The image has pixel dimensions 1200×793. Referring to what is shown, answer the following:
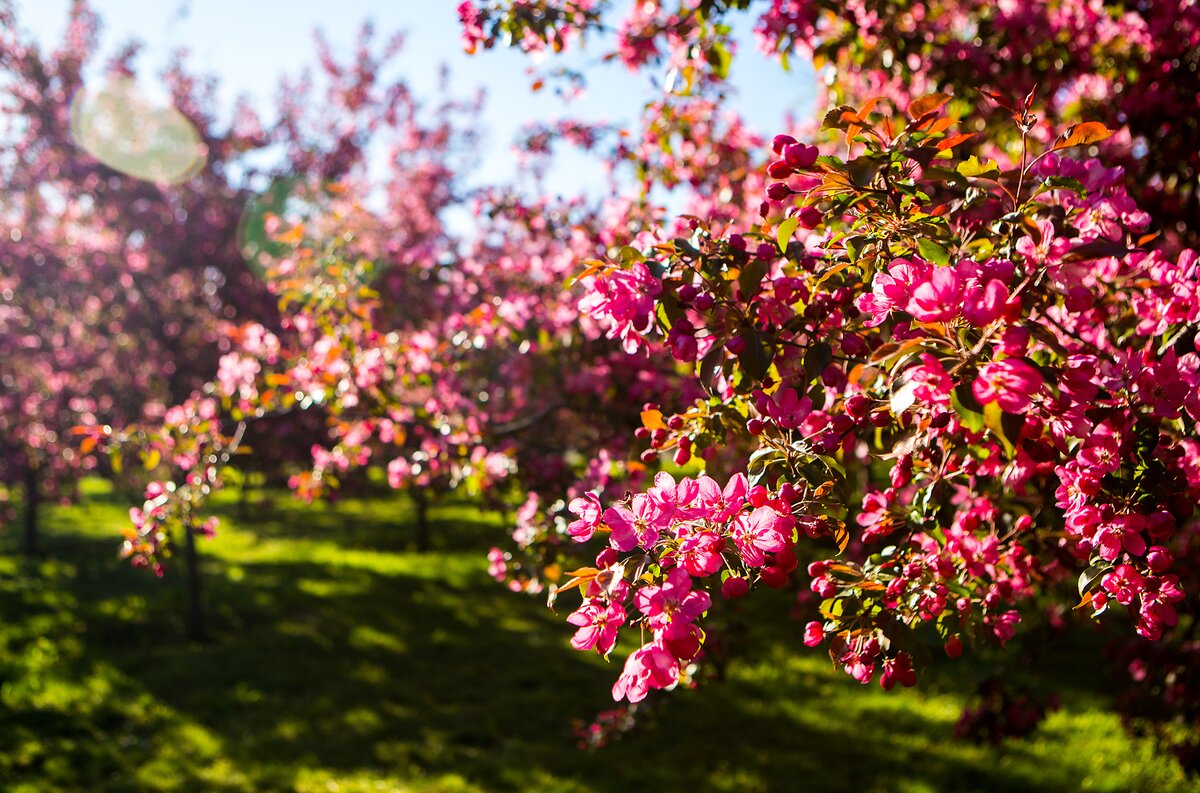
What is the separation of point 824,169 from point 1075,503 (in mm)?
733

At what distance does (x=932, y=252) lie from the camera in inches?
61.1

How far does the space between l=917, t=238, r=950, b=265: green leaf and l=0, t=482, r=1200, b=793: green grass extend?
8.65ft

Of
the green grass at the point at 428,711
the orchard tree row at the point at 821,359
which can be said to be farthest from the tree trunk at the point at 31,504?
the orchard tree row at the point at 821,359

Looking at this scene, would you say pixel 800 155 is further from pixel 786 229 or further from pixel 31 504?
pixel 31 504

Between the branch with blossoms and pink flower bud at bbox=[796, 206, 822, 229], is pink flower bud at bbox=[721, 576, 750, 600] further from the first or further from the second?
pink flower bud at bbox=[796, 206, 822, 229]

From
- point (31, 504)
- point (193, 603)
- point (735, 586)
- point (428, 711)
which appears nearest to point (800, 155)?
point (735, 586)

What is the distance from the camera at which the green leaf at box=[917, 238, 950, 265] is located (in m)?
1.54

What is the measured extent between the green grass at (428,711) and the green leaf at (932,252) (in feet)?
8.65

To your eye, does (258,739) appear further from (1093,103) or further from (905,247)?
(1093,103)

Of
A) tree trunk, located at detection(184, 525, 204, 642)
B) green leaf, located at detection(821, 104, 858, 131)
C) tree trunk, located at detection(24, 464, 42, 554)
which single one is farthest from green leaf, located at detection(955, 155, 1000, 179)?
tree trunk, located at detection(24, 464, 42, 554)

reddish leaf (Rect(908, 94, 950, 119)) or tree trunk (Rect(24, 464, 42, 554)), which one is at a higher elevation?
reddish leaf (Rect(908, 94, 950, 119))

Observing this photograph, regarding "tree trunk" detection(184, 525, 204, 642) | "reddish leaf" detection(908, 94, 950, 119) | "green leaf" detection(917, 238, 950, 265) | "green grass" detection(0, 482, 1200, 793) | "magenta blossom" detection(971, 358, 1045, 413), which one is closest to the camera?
"magenta blossom" detection(971, 358, 1045, 413)

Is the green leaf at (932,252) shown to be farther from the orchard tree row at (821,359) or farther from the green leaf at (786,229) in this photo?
the green leaf at (786,229)

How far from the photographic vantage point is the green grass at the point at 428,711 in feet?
15.1
